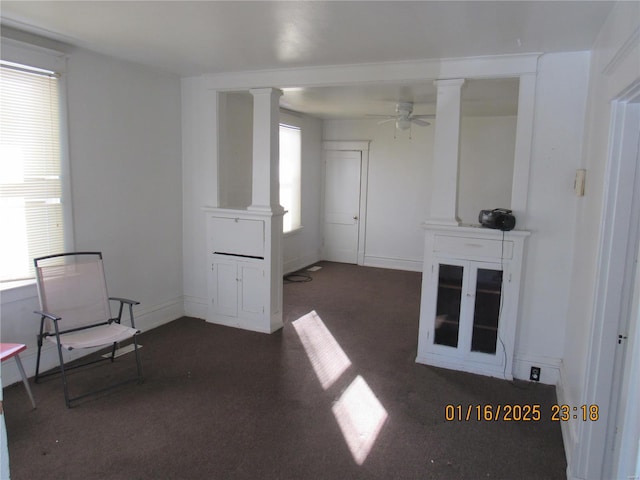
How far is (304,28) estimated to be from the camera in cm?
290

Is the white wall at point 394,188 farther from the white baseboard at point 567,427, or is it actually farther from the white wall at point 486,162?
the white baseboard at point 567,427

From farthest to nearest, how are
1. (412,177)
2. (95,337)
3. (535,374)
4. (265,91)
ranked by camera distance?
(412,177) < (265,91) < (535,374) < (95,337)

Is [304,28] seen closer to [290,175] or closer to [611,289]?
[611,289]

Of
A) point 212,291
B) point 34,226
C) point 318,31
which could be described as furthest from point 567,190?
point 34,226

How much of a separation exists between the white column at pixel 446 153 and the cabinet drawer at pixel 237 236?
166 centimetres

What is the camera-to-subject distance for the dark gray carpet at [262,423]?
2.43 metres

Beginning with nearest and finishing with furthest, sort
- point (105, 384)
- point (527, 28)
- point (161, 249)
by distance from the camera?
point (527, 28), point (105, 384), point (161, 249)

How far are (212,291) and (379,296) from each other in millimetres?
2251

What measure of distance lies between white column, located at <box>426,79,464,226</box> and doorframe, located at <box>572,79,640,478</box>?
149 cm

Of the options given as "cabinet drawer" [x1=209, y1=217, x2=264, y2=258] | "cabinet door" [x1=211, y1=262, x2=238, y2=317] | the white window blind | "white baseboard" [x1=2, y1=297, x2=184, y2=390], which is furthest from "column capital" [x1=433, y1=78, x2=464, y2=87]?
"white baseboard" [x1=2, y1=297, x2=184, y2=390]

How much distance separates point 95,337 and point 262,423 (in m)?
1.36

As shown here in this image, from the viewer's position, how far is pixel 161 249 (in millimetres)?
4523

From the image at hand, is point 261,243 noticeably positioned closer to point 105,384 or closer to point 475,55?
point 105,384

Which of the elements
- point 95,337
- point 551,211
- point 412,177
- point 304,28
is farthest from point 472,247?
point 412,177
